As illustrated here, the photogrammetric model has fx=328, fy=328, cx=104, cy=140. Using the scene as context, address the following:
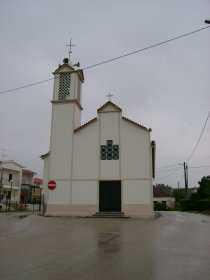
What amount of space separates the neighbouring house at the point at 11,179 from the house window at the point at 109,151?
3644cm

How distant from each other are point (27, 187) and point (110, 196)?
47.1 metres

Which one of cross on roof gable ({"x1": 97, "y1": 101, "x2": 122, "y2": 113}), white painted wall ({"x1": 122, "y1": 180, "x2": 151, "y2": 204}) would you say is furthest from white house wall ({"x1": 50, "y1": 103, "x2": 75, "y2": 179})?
white painted wall ({"x1": 122, "y1": 180, "x2": 151, "y2": 204})

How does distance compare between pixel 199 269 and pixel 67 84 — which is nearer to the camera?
pixel 199 269

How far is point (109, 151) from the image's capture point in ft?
79.1

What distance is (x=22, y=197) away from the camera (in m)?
65.3

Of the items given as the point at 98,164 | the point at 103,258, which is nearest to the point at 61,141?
the point at 98,164

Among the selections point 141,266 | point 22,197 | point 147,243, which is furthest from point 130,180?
point 22,197

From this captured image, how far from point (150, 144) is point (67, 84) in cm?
829

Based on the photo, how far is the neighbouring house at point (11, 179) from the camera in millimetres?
57219

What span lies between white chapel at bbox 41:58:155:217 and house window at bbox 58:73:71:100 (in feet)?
0.85

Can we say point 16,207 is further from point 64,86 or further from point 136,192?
point 136,192

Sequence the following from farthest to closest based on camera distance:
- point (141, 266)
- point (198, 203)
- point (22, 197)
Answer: point (22, 197), point (198, 203), point (141, 266)

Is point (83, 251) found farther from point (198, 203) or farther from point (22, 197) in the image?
point (22, 197)

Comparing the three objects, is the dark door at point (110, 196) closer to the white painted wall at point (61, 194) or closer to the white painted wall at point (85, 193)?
the white painted wall at point (85, 193)
